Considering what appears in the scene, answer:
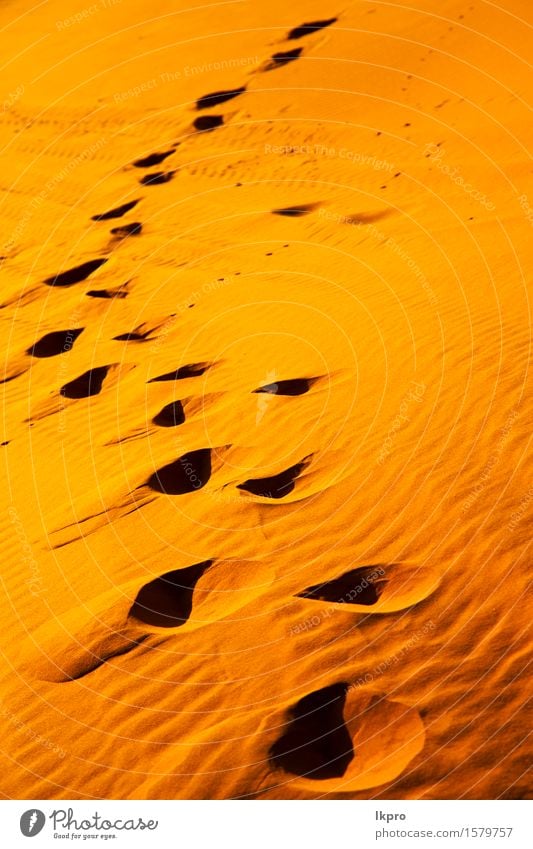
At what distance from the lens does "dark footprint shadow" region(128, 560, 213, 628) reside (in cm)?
515

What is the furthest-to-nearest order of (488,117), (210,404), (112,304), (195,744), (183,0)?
(183,0)
(488,117)
(112,304)
(210,404)
(195,744)

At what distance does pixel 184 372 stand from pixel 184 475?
4.68 ft

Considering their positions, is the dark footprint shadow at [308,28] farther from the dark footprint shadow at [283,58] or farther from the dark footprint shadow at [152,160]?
the dark footprint shadow at [152,160]

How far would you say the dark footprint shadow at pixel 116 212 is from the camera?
10370 millimetres

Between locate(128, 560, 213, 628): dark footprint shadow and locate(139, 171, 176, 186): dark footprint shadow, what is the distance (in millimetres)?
7221

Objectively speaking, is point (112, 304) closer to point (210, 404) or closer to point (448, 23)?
point (210, 404)

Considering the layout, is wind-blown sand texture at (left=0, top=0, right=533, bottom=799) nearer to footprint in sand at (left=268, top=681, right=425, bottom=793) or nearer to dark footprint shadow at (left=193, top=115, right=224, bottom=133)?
footprint in sand at (left=268, top=681, right=425, bottom=793)

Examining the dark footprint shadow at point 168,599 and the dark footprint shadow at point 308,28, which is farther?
the dark footprint shadow at point 308,28

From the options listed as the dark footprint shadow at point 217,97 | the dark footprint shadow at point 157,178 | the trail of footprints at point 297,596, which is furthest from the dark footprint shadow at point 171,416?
the dark footprint shadow at point 217,97

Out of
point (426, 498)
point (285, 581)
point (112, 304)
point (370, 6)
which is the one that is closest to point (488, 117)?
point (370, 6)

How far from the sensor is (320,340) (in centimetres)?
713

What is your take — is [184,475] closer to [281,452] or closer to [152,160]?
[281,452]

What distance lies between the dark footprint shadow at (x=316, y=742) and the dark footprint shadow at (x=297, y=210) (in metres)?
6.39

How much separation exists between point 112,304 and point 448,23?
803 centimetres
